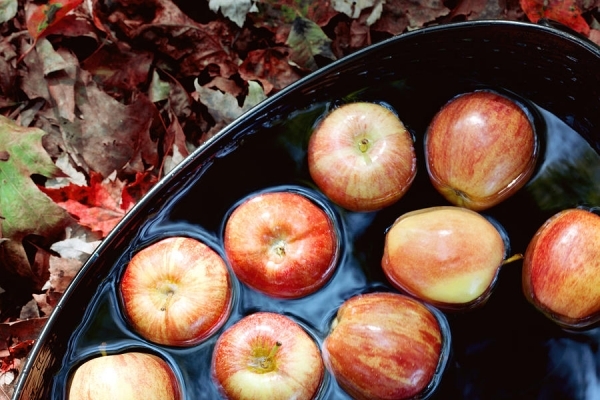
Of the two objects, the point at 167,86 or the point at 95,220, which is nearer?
the point at 95,220

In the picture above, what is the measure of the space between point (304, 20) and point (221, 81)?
284mm

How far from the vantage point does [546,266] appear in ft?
4.94

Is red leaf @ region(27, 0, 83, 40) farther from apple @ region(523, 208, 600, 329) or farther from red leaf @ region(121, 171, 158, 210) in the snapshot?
apple @ region(523, 208, 600, 329)

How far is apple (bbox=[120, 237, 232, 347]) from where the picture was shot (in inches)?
58.2

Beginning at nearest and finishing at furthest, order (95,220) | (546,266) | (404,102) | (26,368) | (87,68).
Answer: (26,368) → (546,266) → (404,102) → (95,220) → (87,68)

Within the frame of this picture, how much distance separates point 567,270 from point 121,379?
958 mm

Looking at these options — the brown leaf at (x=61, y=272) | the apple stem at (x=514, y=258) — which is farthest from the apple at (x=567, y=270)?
the brown leaf at (x=61, y=272)

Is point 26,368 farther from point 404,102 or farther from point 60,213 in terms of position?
point 404,102

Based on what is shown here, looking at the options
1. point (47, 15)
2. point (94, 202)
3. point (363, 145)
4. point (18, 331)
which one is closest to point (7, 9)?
point (47, 15)

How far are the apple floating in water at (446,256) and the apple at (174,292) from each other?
398mm

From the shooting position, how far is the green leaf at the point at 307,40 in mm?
1905

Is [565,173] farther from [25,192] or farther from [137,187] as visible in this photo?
[25,192]

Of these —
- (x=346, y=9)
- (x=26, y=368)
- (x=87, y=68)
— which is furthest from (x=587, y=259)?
(x=87, y=68)

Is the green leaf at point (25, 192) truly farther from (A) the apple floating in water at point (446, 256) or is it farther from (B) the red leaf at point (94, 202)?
(A) the apple floating in water at point (446, 256)
